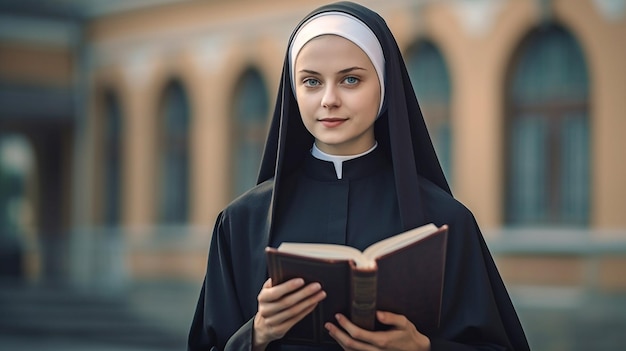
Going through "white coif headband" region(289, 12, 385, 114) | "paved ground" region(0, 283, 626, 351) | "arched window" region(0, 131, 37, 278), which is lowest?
"paved ground" region(0, 283, 626, 351)

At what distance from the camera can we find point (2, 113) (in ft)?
57.9

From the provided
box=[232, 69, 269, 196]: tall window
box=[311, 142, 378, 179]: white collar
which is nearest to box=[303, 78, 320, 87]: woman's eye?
box=[311, 142, 378, 179]: white collar

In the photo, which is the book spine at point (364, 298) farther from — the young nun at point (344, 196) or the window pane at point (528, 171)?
the window pane at point (528, 171)

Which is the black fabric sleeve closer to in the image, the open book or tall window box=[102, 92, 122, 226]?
the open book

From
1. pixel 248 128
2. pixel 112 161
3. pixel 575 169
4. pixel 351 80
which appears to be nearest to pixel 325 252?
pixel 351 80

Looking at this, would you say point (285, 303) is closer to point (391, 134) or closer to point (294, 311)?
point (294, 311)

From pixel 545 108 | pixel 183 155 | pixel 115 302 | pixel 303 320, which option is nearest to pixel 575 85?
pixel 545 108

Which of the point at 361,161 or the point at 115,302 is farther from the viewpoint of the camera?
the point at 115,302

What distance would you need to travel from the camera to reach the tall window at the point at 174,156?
16609 mm

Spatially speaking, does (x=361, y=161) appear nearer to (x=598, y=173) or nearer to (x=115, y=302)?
(x=598, y=173)

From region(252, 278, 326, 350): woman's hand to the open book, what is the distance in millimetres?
21

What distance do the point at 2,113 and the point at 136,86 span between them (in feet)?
8.08

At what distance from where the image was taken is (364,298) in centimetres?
222

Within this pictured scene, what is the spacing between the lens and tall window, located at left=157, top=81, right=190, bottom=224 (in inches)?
654
